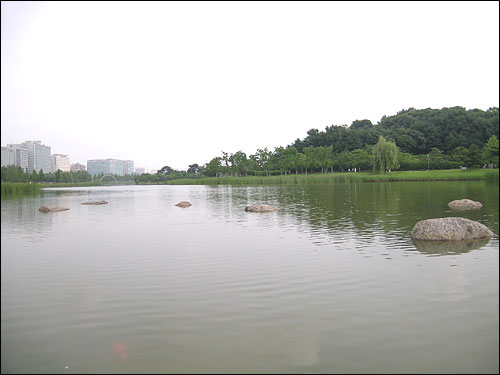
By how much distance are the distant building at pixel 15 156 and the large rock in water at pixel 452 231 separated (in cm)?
1152

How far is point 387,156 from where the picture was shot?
68.4 m

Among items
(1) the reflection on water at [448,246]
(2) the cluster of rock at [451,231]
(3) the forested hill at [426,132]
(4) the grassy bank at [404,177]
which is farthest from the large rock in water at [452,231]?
(3) the forested hill at [426,132]

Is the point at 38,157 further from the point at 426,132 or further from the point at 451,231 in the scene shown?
the point at 426,132

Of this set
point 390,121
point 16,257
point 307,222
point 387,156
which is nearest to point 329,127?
point 390,121

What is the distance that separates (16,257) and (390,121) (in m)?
125

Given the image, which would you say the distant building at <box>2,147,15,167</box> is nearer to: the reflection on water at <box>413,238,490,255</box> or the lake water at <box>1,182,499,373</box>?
the lake water at <box>1,182,499,373</box>

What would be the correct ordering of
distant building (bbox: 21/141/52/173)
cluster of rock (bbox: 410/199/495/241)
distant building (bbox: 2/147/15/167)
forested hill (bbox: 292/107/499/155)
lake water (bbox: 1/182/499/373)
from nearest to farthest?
lake water (bbox: 1/182/499/373) < distant building (bbox: 2/147/15/167) < distant building (bbox: 21/141/52/173) < cluster of rock (bbox: 410/199/495/241) < forested hill (bbox: 292/107/499/155)

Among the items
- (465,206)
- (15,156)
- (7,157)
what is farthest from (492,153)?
(7,157)

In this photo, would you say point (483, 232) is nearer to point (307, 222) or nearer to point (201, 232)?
point (307, 222)

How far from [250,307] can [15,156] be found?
201 inches

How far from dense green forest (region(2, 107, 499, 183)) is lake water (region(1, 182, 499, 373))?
63.3 meters

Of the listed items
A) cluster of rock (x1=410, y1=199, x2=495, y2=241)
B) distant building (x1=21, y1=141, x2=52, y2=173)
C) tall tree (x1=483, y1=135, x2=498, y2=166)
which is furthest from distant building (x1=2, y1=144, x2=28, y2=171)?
tall tree (x1=483, y1=135, x2=498, y2=166)

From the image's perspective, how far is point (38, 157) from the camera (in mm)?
8930

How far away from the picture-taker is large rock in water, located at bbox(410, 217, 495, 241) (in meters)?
12.1
